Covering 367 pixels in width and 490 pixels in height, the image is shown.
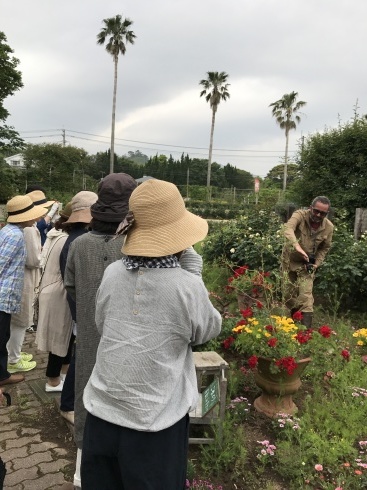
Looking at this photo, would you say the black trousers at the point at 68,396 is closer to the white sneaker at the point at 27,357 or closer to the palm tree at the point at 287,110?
Answer: the white sneaker at the point at 27,357

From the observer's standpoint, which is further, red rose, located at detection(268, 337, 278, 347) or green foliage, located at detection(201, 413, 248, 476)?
red rose, located at detection(268, 337, 278, 347)

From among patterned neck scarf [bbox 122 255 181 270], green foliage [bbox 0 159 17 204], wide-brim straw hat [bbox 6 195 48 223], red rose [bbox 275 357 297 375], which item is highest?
green foliage [bbox 0 159 17 204]

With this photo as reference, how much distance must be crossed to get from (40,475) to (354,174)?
8245 mm

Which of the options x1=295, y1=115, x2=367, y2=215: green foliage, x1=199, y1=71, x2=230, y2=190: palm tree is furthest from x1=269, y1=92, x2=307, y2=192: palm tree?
x1=295, y1=115, x2=367, y2=215: green foliage

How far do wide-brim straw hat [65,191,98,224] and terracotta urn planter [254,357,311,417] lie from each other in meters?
1.59

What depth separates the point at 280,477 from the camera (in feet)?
8.05

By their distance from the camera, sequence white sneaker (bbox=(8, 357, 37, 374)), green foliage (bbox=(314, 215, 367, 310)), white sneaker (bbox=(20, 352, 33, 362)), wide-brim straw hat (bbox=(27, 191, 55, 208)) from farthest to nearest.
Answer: green foliage (bbox=(314, 215, 367, 310)), wide-brim straw hat (bbox=(27, 191, 55, 208)), white sneaker (bbox=(20, 352, 33, 362)), white sneaker (bbox=(8, 357, 37, 374))

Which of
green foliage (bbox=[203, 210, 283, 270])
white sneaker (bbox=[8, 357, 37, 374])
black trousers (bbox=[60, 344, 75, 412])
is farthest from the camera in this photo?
green foliage (bbox=[203, 210, 283, 270])

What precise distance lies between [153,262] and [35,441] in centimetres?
→ 221

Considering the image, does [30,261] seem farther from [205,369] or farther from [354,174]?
[354,174]

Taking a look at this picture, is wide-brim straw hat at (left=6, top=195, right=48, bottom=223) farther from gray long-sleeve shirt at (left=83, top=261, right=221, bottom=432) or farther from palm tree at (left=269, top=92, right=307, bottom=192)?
palm tree at (left=269, top=92, right=307, bottom=192)

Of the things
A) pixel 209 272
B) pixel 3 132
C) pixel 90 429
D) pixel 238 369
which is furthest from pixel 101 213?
pixel 3 132

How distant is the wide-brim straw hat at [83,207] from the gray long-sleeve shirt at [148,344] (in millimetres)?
1448

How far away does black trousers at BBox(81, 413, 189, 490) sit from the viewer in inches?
55.6
